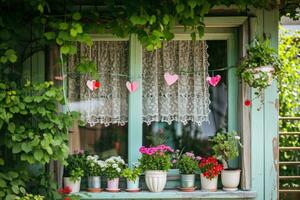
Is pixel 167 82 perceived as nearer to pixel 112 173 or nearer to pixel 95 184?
pixel 112 173

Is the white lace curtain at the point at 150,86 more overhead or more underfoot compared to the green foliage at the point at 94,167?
more overhead

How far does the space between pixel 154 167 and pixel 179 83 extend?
0.79 meters

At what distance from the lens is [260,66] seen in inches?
179

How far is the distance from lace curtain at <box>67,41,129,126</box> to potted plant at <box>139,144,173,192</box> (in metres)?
0.41

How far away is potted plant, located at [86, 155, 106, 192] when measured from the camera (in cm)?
480

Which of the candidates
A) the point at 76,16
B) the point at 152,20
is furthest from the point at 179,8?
the point at 76,16

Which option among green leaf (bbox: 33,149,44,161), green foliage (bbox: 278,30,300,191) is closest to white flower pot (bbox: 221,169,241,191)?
green leaf (bbox: 33,149,44,161)

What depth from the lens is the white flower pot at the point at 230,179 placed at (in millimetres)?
4773

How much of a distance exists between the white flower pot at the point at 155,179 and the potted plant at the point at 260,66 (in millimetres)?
990

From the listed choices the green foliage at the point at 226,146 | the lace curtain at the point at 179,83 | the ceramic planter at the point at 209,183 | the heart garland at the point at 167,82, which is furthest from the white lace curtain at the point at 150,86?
the ceramic planter at the point at 209,183

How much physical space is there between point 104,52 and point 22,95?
40.4 inches

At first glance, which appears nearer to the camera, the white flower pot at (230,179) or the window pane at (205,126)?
the white flower pot at (230,179)

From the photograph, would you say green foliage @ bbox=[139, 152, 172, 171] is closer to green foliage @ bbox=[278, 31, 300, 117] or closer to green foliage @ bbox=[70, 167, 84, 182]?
green foliage @ bbox=[70, 167, 84, 182]

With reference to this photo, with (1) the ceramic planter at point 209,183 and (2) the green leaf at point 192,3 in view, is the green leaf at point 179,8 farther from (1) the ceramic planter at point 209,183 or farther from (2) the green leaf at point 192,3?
(1) the ceramic planter at point 209,183
